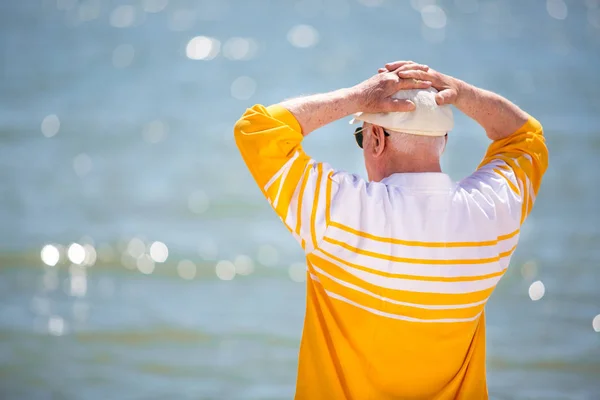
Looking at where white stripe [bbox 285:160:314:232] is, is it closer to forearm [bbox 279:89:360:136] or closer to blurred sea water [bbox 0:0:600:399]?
forearm [bbox 279:89:360:136]

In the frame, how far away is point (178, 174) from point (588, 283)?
4.72 metres

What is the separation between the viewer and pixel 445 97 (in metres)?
2.10

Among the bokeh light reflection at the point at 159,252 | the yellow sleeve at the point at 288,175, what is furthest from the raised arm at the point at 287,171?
the bokeh light reflection at the point at 159,252

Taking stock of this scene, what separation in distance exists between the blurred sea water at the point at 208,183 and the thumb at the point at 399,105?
102 inches

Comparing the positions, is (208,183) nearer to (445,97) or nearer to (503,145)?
(503,145)

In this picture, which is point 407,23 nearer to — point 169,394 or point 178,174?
point 178,174

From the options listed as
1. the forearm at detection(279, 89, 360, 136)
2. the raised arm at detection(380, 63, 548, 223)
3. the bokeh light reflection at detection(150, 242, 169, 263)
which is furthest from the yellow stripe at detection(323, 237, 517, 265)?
the bokeh light reflection at detection(150, 242, 169, 263)

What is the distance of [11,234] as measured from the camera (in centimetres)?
772

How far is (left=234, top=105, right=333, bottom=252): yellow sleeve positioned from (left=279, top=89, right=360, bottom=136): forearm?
8cm

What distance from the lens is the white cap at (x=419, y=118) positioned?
2.03 meters

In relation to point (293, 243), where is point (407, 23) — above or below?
above

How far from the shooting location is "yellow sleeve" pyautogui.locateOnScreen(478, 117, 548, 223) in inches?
86.4

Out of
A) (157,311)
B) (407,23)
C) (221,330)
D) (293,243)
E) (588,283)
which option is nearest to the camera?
(221,330)

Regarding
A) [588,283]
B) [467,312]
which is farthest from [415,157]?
[588,283]
